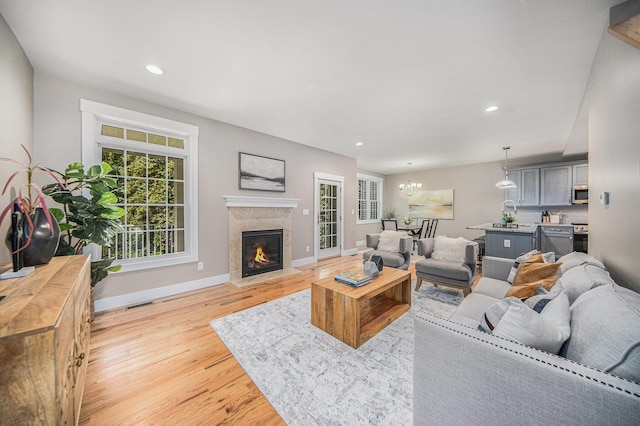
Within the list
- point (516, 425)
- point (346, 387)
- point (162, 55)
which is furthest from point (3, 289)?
point (516, 425)

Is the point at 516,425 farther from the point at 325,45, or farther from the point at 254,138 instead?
the point at 254,138

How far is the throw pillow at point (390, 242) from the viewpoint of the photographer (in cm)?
404

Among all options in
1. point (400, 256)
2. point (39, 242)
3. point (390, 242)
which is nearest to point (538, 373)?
point (39, 242)

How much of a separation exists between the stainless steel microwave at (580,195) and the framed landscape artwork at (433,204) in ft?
8.59

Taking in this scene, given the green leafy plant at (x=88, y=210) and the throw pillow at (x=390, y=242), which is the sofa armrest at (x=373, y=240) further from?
the green leafy plant at (x=88, y=210)

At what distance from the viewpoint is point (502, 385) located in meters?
0.86

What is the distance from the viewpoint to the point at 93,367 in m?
1.82

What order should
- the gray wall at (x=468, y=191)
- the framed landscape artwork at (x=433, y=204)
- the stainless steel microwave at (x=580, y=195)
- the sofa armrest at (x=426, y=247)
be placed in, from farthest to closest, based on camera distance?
1. the framed landscape artwork at (x=433, y=204)
2. the gray wall at (x=468, y=191)
3. the stainless steel microwave at (x=580, y=195)
4. the sofa armrest at (x=426, y=247)

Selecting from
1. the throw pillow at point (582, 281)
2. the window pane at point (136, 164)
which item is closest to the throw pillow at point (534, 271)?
the throw pillow at point (582, 281)

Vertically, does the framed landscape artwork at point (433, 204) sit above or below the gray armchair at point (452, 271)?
above

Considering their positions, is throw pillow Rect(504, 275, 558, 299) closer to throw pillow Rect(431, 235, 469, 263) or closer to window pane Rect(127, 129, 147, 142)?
throw pillow Rect(431, 235, 469, 263)

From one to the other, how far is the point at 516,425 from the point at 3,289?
226 cm

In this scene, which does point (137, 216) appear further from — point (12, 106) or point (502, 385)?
point (502, 385)

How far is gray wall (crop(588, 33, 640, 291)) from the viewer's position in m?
1.39
